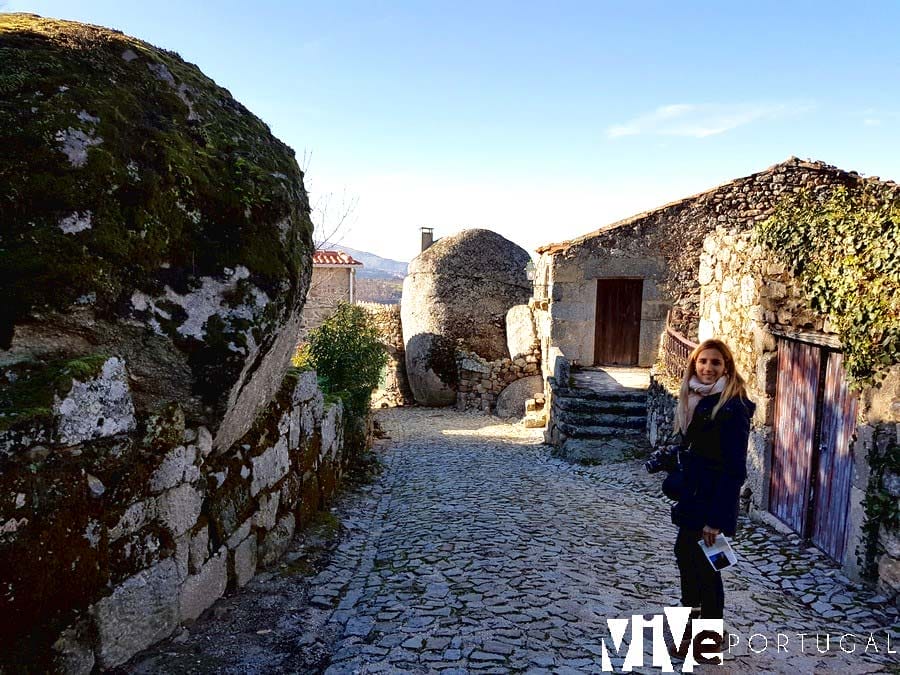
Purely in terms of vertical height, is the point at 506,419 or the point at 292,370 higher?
the point at 292,370

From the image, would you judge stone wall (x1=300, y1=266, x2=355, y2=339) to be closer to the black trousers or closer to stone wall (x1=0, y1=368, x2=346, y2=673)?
stone wall (x1=0, y1=368, x2=346, y2=673)

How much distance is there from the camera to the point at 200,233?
337 centimetres

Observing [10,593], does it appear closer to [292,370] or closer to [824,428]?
[292,370]

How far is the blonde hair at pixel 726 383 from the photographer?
10.2 feet

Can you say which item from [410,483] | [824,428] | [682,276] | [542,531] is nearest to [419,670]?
[542,531]

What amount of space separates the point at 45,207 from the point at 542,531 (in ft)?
14.6

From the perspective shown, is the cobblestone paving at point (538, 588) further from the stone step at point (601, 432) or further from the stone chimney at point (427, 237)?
the stone chimney at point (427, 237)

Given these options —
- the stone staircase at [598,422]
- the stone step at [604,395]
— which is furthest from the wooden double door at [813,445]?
the stone step at [604,395]

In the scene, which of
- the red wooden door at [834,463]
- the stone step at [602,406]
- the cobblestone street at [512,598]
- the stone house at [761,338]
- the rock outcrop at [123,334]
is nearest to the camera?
the rock outcrop at [123,334]

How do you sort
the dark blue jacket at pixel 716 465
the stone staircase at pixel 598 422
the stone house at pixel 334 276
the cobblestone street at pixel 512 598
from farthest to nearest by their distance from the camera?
the stone house at pixel 334 276 < the stone staircase at pixel 598 422 < the cobblestone street at pixel 512 598 < the dark blue jacket at pixel 716 465

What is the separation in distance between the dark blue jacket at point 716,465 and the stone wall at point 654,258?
9690 mm

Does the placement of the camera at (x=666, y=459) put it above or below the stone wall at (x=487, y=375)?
above

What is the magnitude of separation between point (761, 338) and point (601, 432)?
153 inches

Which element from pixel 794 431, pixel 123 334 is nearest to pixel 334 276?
pixel 794 431
